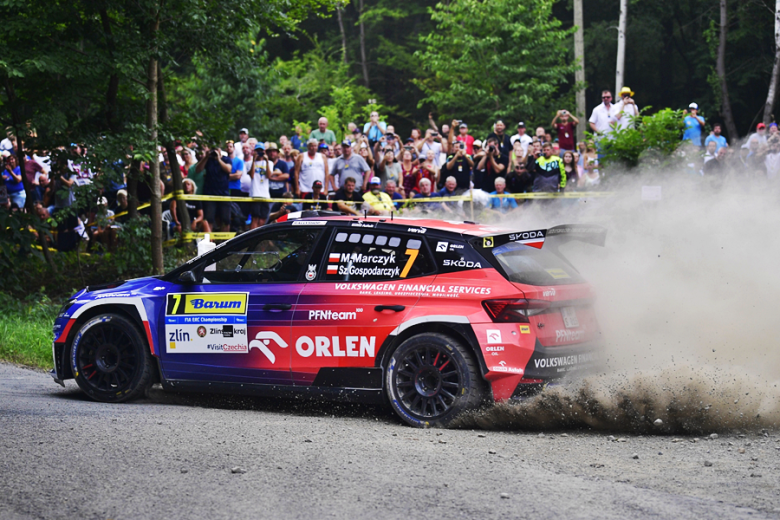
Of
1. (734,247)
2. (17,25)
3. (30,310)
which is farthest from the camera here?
(30,310)

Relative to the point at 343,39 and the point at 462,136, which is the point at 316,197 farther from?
the point at 343,39

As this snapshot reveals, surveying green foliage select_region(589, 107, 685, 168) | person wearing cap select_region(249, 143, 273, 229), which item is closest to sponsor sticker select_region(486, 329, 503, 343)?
green foliage select_region(589, 107, 685, 168)

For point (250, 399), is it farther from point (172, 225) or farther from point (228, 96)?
point (228, 96)

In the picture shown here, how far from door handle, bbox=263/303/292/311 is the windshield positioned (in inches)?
70.5

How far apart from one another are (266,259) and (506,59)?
2766 centimetres

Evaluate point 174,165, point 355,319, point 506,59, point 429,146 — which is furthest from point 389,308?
point 506,59

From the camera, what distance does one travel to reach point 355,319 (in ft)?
23.3

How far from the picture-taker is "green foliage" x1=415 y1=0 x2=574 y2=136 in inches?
1307

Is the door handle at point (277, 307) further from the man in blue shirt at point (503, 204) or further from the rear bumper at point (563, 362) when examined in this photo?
the man in blue shirt at point (503, 204)

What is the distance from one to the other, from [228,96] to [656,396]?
87.1ft

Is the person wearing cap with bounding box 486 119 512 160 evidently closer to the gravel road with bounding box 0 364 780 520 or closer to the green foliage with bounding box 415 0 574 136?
the gravel road with bounding box 0 364 780 520

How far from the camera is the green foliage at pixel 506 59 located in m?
33.2

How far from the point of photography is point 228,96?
3112cm

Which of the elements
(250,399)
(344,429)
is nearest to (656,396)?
(344,429)
